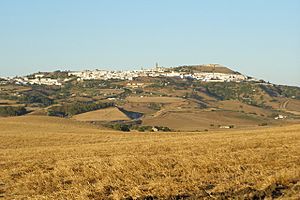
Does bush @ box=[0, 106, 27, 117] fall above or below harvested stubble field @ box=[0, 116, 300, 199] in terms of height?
below

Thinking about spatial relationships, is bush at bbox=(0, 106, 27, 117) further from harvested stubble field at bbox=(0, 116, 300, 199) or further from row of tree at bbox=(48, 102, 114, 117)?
harvested stubble field at bbox=(0, 116, 300, 199)

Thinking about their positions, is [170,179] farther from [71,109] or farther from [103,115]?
[71,109]

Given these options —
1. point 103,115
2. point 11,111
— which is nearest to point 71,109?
point 103,115

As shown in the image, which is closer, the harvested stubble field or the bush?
the harvested stubble field

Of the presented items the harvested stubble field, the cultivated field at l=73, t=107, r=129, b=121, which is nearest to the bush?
the cultivated field at l=73, t=107, r=129, b=121

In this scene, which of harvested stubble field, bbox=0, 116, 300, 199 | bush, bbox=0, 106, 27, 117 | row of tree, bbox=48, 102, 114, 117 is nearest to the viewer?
harvested stubble field, bbox=0, 116, 300, 199

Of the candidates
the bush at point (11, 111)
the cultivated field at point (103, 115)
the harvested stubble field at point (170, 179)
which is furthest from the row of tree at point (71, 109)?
the harvested stubble field at point (170, 179)

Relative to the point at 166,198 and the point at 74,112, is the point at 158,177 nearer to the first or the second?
the point at 166,198

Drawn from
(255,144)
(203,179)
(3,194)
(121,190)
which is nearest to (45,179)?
(3,194)

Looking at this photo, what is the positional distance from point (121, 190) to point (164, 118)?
123 metres

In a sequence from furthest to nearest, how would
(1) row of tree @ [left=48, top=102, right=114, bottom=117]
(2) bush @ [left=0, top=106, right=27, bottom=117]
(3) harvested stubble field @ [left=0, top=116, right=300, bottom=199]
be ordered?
1. (1) row of tree @ [left=48, top=102, right=114, bottom=117]
2. (2) bush @ [left=0, top=106, right=27, bottom=117]
3. (3) harvested stubble field @ [left=0, top=116, right=300, bottom=199]

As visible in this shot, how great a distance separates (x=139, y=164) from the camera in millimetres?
15562

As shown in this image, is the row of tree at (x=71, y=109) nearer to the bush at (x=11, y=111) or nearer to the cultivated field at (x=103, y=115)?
the cultivated field at (x=103, y=115)

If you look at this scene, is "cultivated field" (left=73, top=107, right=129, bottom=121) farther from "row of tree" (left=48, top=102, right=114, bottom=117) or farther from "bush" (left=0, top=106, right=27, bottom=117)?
"bush" (left=0, top=106, right=27, bottom=117)
